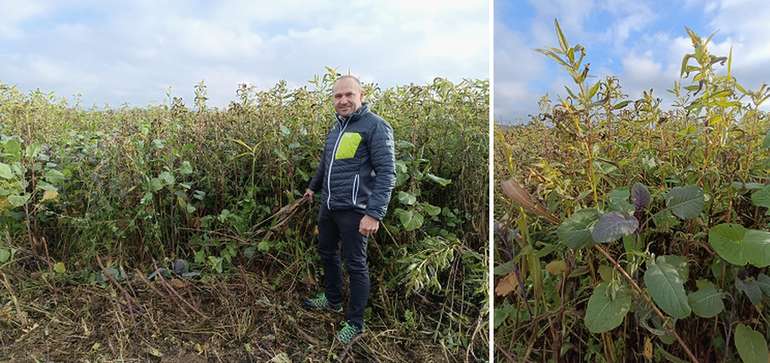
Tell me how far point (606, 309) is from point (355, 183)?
140 cm

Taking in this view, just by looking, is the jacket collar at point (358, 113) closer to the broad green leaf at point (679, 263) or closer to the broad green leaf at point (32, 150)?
the broad green leaf at point (679, 263)

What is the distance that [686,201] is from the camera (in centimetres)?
98

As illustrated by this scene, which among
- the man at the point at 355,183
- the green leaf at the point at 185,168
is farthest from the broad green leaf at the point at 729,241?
the green leaf at the point at 185,168

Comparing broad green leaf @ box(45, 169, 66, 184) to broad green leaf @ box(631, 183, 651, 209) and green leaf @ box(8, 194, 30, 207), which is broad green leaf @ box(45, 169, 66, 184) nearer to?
green leaf @ box(8, 194, 30, 207)

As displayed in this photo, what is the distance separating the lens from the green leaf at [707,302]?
95cm

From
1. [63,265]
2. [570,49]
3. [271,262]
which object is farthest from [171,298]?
A: [570,49]

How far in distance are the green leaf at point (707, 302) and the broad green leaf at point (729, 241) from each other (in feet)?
0.23

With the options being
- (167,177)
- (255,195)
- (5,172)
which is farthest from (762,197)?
(5,172)

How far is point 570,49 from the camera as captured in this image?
3.06ft

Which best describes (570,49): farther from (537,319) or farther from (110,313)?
(110,313)

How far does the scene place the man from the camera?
2.21 metres

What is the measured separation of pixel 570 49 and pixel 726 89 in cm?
33

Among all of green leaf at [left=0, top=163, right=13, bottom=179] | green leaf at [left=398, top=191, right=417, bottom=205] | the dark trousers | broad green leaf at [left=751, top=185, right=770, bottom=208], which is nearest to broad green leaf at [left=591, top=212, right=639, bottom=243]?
broad green leaf at [left=751, top=185, right=770, bottom=208]

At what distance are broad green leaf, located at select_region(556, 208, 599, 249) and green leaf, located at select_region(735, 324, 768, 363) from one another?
1.11 ft
